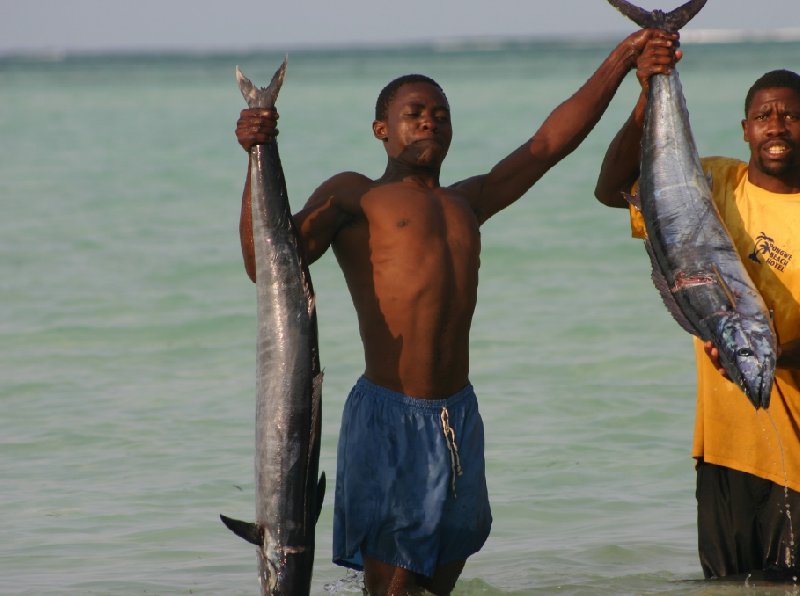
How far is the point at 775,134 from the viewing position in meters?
4.28

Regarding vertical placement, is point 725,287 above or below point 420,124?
below

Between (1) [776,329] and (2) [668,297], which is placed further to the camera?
(1) [776,329]

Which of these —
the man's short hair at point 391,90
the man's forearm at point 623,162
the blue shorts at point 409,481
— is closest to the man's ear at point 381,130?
the man's short hair at point 391,90

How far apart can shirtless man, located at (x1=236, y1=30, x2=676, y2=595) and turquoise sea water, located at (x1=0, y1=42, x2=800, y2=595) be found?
3.55 feet

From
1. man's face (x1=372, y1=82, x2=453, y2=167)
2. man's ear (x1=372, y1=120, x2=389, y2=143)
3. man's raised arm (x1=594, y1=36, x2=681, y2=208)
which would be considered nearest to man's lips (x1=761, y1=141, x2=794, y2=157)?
man's raised arm (x1=594, y1=36, x2=681, y2=208)

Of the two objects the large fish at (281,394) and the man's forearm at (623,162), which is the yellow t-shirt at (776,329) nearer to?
the man's forearm at (623,162)

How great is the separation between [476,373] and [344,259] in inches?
191

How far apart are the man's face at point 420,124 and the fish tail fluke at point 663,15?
64 cm

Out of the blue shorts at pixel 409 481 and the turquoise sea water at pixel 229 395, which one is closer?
the blue shorts at pixel 409 481

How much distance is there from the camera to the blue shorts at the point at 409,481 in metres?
4.20

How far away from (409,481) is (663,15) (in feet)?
5.37

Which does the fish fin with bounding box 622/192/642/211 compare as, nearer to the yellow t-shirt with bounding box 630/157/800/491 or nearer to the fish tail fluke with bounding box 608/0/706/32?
the yellow t-shirt with bounding box 630/157/800/491

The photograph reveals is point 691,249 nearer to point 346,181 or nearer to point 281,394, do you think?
point 346,181

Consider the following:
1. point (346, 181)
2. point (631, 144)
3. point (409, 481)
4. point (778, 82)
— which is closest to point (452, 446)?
point (409, 481)
